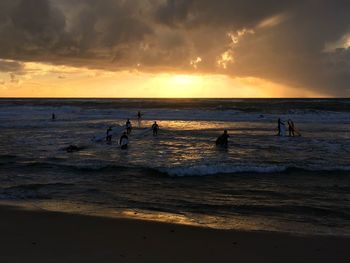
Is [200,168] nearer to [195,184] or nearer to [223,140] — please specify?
[195,184]

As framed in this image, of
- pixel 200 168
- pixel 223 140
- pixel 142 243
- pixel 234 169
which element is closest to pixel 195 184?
pixel 200 168

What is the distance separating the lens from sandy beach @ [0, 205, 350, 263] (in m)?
7.22

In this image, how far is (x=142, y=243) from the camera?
8078 mm

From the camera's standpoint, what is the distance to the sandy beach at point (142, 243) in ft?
23.7

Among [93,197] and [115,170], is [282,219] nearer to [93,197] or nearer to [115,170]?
[93,197]

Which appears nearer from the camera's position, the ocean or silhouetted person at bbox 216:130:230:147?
the ocean

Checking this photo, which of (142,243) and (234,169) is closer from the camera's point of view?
(142,243)

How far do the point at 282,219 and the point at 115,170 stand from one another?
27.0 feet

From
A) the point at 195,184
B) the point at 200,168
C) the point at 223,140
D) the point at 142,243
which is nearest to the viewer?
the point at 142,243

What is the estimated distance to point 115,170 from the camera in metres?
16.7

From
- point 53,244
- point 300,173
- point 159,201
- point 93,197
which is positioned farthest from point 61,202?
point 300,173

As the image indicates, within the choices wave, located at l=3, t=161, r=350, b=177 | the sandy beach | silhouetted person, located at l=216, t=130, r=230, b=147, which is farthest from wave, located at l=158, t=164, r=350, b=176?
silhouetted person, located at l=216, t=130, r=230, b=147

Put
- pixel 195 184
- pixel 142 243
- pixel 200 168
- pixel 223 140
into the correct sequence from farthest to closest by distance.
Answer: pixel 223 140 < pixel 200 168 < pixel 195 184 < pixel 142 243

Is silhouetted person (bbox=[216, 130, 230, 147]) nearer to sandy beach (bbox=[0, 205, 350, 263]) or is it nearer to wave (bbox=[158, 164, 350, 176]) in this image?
wave (bbox=[158, 164, 350, 176])
